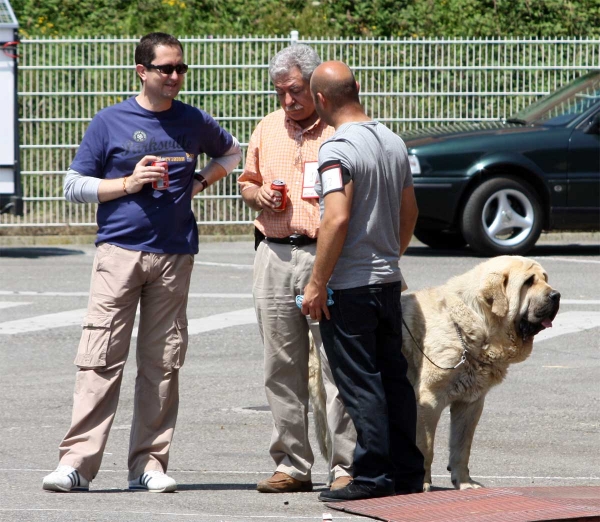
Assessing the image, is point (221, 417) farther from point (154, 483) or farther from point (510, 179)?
point (510, 179)

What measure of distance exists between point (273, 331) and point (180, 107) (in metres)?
1.11

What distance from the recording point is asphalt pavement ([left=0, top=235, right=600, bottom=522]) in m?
5.56

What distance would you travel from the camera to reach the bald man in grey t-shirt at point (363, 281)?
5254 mm

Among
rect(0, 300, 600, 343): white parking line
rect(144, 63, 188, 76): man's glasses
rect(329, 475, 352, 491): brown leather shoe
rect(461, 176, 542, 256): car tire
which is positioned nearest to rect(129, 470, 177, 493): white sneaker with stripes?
rect(329, 475, 352, 491): brown leather shoe

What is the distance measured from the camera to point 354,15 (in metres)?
23.2

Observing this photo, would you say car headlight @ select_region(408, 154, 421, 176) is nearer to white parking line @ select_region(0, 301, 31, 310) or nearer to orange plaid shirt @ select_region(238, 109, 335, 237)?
white parking line @ select_region(0, 301, 31, 310)

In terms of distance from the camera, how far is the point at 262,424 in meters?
7.54

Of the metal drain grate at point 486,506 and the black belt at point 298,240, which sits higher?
the black belt at point 298,240

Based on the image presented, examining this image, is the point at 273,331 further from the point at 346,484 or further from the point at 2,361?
the point at 2,361

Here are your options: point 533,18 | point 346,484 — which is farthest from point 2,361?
point 533,18

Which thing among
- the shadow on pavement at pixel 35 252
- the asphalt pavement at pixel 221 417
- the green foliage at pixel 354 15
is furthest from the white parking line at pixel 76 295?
the green foliage at pixel 354 15

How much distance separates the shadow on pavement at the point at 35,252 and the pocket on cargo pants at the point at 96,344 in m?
10.4

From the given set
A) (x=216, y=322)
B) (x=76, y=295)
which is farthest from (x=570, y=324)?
(x=76, y=295)

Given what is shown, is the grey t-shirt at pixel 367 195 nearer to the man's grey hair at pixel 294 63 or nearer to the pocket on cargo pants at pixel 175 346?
the man's grey hair at pixel 294 63
